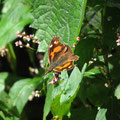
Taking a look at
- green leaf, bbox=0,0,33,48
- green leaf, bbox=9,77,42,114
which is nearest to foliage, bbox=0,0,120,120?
green leaf, bbox=9,77,42,114

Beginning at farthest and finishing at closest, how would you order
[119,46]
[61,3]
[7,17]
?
[7,17] → [119,46] → [61,3]

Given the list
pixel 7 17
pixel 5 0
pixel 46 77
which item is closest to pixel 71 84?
pixel 46 77

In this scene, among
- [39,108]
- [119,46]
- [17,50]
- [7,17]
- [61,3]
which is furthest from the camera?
[17,50]

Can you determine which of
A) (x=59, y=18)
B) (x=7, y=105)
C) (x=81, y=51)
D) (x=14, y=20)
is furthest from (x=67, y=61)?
(x=14, y=20)

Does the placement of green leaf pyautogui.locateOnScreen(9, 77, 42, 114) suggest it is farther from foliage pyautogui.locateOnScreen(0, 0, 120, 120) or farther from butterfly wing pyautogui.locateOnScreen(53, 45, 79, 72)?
butterfly wing pyautogui.locateOnScreen(53, 45, 79, 72)

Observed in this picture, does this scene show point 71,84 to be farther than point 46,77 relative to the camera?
No

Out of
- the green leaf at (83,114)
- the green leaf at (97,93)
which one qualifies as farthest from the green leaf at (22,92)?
the green leaf at (83,114)

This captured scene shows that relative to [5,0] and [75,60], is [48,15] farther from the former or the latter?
[5,0]
